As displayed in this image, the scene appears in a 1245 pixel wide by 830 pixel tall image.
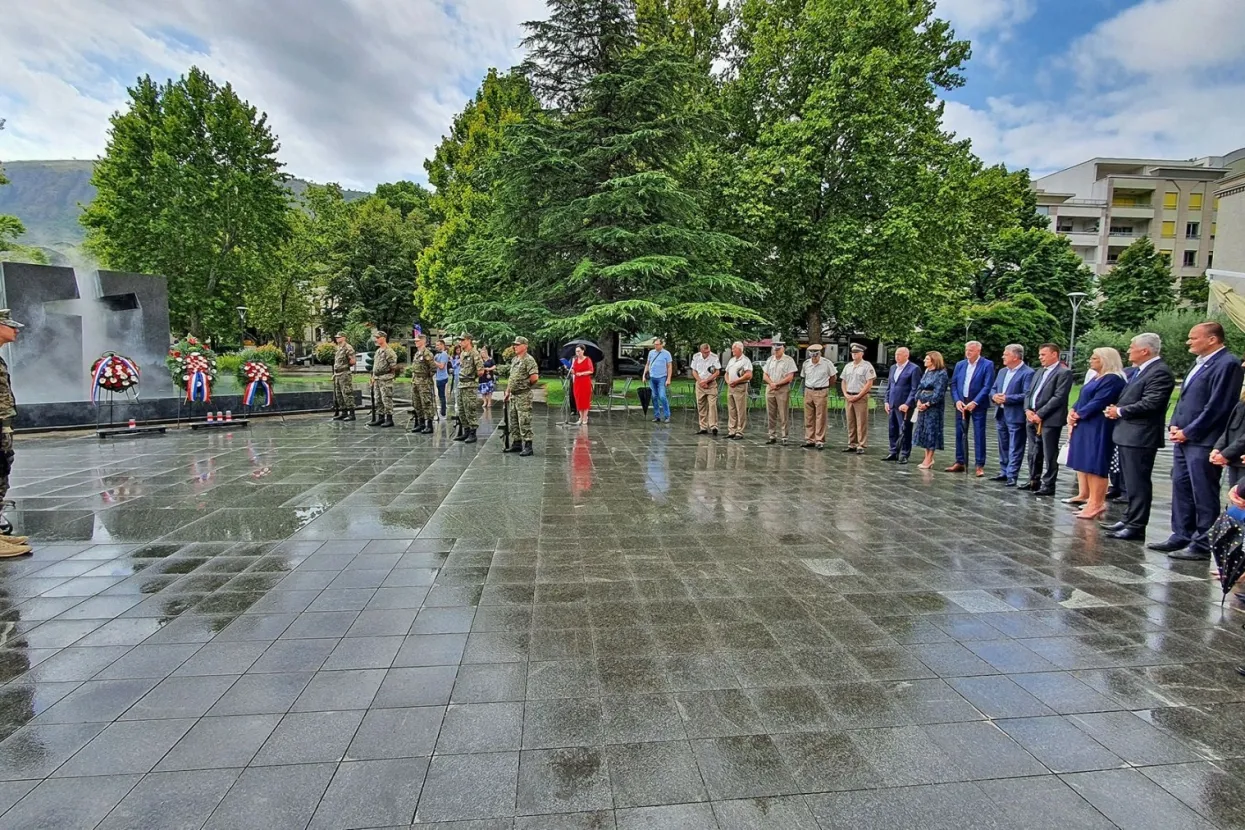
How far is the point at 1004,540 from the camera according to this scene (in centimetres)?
582

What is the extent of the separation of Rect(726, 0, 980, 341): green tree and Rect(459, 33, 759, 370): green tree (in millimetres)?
2733

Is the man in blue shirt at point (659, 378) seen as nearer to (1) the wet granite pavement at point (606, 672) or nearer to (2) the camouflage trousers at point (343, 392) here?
(2) the camouflage trousers at point (343, 392)

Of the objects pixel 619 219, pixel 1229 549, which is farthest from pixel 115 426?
pixel 1229 549

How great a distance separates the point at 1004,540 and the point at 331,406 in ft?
54.8

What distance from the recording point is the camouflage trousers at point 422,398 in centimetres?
1305

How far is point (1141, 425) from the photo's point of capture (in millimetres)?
5992

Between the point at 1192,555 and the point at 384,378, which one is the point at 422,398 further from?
the point at 1192,555

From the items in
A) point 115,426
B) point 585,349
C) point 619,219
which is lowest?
point 115,426

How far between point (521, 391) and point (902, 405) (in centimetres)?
619

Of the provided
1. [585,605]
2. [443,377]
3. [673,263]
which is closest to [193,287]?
[443,377]

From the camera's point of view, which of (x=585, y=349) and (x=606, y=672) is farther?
(x=585, y=349)

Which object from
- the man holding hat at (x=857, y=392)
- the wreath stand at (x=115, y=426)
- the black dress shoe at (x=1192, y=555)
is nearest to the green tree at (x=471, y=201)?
the wreath stand at (x=115, y=426)

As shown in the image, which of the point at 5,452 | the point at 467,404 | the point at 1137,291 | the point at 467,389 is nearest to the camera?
the point at 5,452

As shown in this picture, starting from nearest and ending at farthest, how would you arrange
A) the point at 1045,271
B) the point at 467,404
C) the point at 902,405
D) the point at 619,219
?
the point at 902,405 < the point at 467,404 < the point at 619,219 < the point at 1045,271
